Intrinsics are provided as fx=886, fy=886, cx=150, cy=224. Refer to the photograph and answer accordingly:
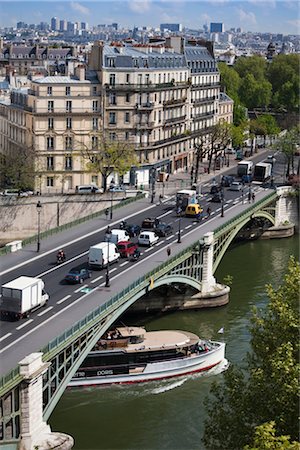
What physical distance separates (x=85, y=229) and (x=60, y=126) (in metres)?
15.1

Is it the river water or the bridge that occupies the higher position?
the bridge

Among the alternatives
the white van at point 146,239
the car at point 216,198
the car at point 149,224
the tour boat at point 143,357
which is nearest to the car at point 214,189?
the car at point 216,198

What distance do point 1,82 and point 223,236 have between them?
1361 inches

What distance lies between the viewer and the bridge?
25.3 metres

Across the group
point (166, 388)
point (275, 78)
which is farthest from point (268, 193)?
point (275, 78)

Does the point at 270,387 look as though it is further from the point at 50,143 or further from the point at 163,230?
the point at 50,143

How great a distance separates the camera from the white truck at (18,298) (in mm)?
31016

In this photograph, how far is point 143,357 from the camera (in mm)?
36344

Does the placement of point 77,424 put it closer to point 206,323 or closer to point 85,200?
point 206,323

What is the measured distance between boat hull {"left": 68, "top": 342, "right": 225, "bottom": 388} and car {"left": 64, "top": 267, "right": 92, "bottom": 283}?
4033 millimetres

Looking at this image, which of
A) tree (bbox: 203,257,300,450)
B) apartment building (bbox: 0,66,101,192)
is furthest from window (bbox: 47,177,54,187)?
tree (bbox: 203,257,300,450)

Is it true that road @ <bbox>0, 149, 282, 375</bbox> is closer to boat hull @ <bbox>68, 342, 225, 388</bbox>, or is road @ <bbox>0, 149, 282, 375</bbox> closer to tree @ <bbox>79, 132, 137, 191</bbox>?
boat hull @ <bbox>68, 342, 225, 388</bbox>

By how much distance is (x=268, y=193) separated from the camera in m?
62.9

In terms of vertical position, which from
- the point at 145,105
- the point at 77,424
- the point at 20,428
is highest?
the point at 145,105
